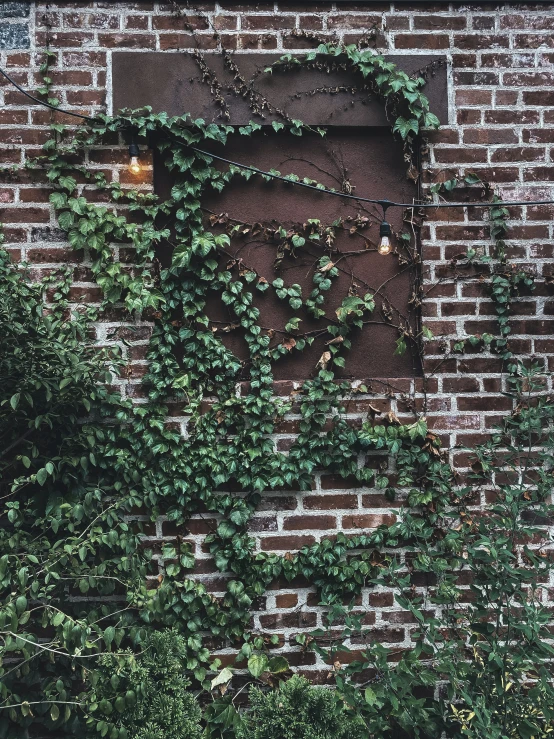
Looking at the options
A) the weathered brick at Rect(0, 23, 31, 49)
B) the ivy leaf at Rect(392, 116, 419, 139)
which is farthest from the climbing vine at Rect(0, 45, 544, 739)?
the weathered brick at Rect(0, 23, 31, 49)

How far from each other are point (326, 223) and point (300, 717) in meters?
1.98

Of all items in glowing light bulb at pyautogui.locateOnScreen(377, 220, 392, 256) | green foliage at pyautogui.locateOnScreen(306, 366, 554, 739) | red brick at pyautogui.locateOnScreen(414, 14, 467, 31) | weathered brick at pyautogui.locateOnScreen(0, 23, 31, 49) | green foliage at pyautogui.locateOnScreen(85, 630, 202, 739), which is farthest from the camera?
red brick at pyautogui.locateOnScreen(414, 14, 467, 31)

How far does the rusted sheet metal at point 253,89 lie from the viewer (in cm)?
266

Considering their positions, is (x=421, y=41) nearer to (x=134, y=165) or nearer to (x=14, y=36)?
(x=134, y=165)

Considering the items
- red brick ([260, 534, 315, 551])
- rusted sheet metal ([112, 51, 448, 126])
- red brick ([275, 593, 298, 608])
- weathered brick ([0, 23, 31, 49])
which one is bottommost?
red brick ([275, 593, 298, 608])

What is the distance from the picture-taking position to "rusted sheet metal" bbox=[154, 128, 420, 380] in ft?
9.13

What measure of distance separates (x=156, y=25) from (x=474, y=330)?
1895mm

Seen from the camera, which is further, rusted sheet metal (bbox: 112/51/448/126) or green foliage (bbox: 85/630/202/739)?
rusted sheet metal (bbox: 112/51/448/126)

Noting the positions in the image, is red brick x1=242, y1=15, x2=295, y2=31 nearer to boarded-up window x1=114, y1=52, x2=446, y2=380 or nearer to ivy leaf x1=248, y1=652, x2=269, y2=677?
boarded-up window x1=114, y1=52, x2=446, y2=380

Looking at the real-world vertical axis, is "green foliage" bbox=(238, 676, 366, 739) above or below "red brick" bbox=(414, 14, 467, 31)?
below

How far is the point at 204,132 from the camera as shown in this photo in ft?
8.72

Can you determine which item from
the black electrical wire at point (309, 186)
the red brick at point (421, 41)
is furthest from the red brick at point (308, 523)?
the red brick at point (421, 41)

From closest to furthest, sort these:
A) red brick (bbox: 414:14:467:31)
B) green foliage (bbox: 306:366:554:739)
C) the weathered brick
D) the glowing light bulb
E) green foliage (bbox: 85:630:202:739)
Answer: green foliage (bbox: 85:630:202:739), green foliage (bbox: 306:366:554:739), the glowing light bulb, the weathered brick, red brick (bbox: 414:14:467:31)

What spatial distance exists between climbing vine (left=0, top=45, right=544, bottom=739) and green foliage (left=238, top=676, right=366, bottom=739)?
27 cm
